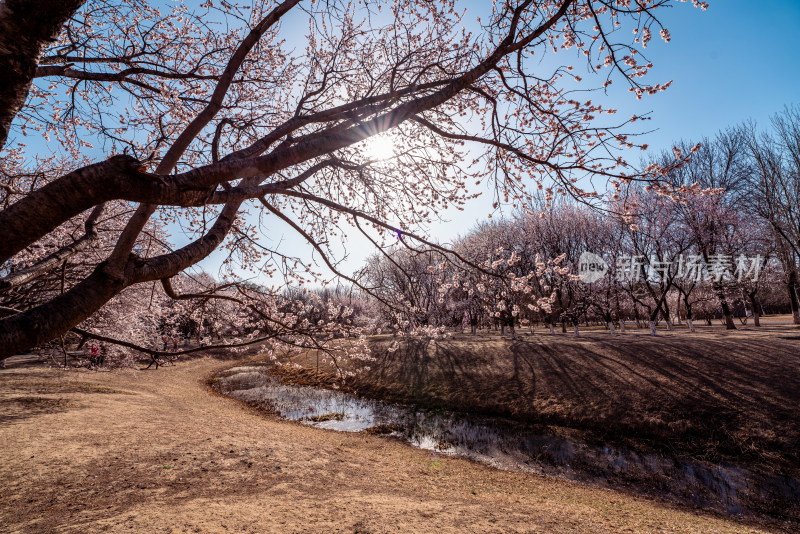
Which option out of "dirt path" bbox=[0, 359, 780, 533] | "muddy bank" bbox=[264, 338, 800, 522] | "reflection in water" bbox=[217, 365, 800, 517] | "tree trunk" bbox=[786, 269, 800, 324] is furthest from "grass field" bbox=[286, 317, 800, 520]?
"tree trunk" bbox=[786, 269, 800, 324]

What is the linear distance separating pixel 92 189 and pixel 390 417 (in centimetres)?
1530

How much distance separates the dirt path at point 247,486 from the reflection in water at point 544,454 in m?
1.07

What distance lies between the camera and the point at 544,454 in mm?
11047

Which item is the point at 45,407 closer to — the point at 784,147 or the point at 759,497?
the point at 759,497

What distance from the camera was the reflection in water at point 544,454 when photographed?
8516 mm

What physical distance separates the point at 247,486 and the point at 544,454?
362 inches

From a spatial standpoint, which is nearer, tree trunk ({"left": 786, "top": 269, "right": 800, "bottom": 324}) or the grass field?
the grass field

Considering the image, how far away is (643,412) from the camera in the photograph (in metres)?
12.6

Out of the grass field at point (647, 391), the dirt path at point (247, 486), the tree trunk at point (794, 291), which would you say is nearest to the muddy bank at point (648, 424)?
the grass field at point (647, 391)

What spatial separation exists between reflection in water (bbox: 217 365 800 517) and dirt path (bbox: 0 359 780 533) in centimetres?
107

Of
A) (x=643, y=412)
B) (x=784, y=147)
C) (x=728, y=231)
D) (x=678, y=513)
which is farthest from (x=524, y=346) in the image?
(x=784, y=147)

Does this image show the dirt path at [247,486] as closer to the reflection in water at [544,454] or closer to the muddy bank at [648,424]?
the reflection in water at [544,454]

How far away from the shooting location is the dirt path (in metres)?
5.09

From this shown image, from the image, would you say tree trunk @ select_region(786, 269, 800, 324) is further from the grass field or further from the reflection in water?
the reflection in water
